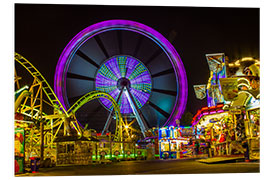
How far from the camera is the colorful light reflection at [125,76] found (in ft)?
64.4

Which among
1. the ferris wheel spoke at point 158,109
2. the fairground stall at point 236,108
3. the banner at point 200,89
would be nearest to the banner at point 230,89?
the fairground stall at point 236,108

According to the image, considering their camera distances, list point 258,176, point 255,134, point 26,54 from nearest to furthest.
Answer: point 258,176 → point 255,134 → point 26,54

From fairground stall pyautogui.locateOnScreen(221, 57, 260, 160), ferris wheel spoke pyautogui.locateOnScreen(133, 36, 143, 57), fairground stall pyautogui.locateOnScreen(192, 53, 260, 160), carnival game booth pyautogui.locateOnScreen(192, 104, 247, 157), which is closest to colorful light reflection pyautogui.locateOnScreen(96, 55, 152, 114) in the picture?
ferris wheel spoke pyautogui.locateOnScreen(133, 36, 143, 57)

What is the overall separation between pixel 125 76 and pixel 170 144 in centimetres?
630

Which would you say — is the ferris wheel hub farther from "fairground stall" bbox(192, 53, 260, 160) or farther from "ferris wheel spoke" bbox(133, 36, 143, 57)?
"fairground stall" bbox(192, 53, 260, 160)

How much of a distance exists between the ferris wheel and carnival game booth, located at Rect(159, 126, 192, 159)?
1041 millimetres

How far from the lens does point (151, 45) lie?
61.5 feet

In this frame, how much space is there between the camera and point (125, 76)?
67.0 feet

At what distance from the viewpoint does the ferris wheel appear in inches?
679

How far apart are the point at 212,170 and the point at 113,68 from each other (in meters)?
12.6

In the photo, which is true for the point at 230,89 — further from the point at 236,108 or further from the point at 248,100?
the point at 236,108

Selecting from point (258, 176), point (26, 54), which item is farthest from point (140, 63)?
point (258, 176)

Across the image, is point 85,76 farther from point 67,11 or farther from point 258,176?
point 258,176

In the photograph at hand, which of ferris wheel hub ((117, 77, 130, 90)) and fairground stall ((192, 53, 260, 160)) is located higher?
ferris wheel hub ((117, 77, 130, 90))
